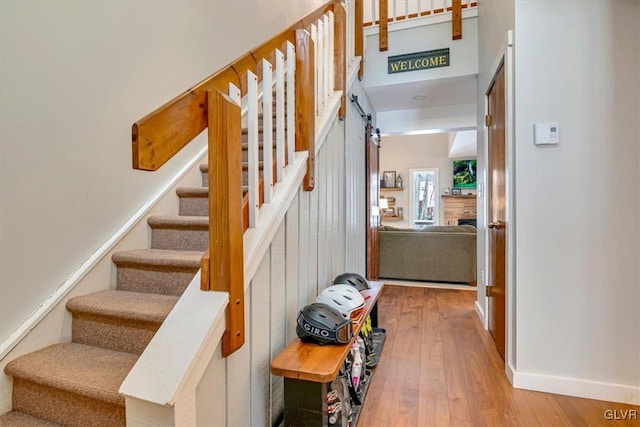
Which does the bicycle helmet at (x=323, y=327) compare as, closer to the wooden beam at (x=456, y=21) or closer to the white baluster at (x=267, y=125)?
the white baluster at (x=267, y=125)

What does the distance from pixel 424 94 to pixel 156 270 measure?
3.55 m

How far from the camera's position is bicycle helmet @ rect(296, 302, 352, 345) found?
4.83ft

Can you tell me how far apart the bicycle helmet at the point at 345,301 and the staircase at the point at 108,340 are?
70 cm

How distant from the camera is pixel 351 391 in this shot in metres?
1.75

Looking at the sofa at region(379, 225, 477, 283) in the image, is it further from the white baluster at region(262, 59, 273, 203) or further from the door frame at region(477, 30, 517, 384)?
the white baluster at region(262, 59, 273, 203)

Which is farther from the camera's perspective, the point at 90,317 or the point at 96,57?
the point at 96,57

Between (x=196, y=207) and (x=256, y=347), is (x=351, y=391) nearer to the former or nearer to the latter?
(x=256, y=347)

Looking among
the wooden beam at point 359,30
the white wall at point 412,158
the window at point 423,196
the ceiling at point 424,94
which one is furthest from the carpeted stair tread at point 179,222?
the window at point 423,196

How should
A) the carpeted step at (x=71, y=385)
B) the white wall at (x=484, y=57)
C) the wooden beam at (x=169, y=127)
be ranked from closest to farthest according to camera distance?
the wooden beam at (x=169, y=127), the carpeted step at (x=71, y=385), the white wall at (x=484, y=57)

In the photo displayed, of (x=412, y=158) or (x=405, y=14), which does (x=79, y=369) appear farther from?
(x=412, y=158)

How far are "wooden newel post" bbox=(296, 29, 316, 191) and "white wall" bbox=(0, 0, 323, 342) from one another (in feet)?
3.07

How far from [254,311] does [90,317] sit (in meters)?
0.77

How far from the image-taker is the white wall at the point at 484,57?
2358 millimetres

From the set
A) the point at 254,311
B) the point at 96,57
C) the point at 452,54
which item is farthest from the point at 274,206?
the point at 452,54
